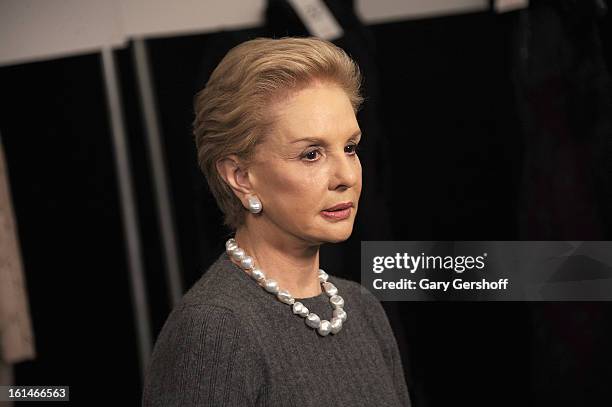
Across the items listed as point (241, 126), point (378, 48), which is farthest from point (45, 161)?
point (378, 48)

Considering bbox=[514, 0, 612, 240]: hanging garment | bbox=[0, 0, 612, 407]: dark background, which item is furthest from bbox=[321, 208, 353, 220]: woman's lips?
bbox=[514, 0, 612, 240]: hanging garment

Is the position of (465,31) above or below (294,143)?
above

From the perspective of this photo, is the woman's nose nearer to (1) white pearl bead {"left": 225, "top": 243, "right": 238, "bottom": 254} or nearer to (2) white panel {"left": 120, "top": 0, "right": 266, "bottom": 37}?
(1) white pearl bead {"left": 225, "top": 243, "right": 238, "bottom": 254}

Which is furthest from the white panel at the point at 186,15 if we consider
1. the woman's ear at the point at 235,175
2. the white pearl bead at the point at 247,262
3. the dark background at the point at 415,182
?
the white pearl bead at the point at 247,262

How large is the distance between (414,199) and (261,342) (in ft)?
2.10

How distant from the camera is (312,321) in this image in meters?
1.19

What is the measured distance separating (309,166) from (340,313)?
0.84ft

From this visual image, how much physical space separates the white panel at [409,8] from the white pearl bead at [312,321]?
0.73 metres

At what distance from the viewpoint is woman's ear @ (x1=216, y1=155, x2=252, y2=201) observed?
1166 millimetres

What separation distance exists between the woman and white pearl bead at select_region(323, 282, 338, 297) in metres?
0.05

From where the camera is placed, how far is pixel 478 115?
5.39 feet

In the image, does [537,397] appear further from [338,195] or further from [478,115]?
[338,195]

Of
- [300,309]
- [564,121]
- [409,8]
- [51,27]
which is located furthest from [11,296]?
[564,121]

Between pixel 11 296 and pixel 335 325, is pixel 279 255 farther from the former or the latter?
pixel 11 296
